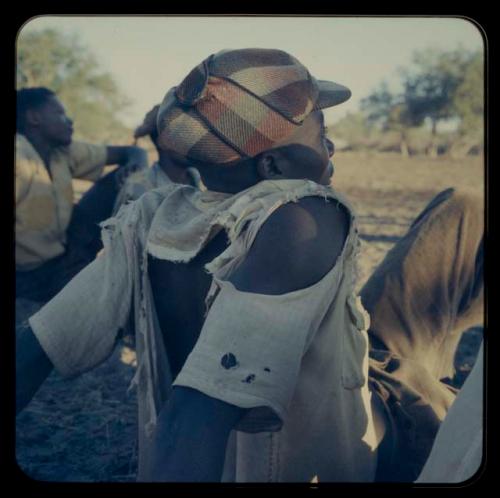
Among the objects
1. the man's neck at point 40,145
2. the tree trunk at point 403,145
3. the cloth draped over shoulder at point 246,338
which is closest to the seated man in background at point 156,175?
the man's neck at point 40,145

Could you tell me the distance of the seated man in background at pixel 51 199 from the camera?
3998 millimetres

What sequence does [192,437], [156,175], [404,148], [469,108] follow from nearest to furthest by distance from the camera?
[192,437] < [156,175] < [469,108] < [404,148]

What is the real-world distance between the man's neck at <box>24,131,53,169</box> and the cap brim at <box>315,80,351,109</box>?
2.99 m

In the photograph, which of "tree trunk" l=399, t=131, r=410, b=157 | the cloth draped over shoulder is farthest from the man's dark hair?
"tree trunk" l=399, t=131, r=410, b=157

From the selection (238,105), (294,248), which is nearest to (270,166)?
(238,105)

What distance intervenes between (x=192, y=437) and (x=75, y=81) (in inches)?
934

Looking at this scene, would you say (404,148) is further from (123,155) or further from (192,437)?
(192,437)

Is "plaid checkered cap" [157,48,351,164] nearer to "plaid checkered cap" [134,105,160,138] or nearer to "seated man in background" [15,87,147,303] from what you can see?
"plaid checkered cap" [134,105,160,138]

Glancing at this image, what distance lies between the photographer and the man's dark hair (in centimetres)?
433

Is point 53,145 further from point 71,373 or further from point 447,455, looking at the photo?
point 447,455

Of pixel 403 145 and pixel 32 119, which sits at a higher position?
pixel 32 119

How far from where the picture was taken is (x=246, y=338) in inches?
48.8

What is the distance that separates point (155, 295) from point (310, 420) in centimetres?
41

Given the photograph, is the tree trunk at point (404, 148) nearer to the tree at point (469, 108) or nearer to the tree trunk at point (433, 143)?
the tree trunk at point (433, 143)
